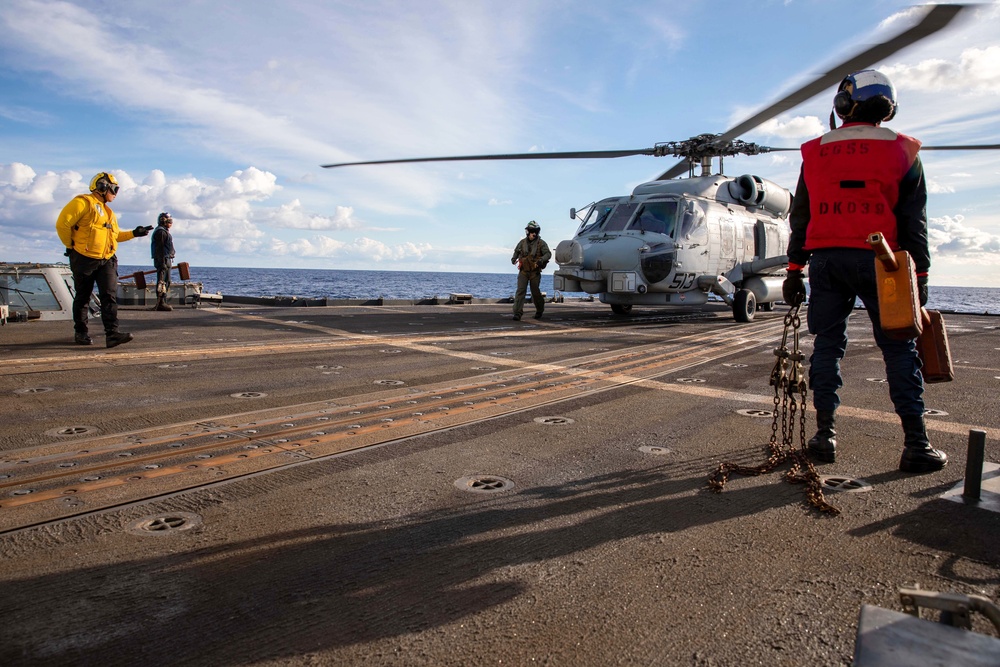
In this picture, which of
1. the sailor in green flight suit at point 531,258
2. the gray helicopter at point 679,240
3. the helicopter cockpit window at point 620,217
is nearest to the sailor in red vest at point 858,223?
the gray helicopter at point 679,240

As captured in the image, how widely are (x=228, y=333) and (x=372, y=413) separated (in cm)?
558

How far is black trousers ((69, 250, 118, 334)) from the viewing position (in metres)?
7.61

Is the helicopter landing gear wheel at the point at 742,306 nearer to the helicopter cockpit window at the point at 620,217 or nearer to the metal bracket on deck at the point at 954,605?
the helicopter cockpit window at the point at 620,217

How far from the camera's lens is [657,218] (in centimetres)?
1451

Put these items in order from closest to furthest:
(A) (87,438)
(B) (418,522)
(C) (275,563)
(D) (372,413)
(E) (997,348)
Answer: (C) (275,563) → (B) (418,522) → (A) (87,438) → (D) (372,413) → (E) (997,348)

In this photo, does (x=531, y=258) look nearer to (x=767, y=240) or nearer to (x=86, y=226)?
(x=767, y=240)

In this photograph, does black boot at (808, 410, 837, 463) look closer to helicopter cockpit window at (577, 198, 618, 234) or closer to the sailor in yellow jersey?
the sailor in yellow jersey

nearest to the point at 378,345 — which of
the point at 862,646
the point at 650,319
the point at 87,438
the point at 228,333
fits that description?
the point at 228,333

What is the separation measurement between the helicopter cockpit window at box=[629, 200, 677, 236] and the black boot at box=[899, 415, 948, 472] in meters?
11.0

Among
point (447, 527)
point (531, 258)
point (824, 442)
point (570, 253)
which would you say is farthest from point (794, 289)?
point (570, 253)

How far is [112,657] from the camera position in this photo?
5.67 ft

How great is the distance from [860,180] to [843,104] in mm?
519

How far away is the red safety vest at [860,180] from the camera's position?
3820 mm

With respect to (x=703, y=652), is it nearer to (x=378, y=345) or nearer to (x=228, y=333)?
(x=378, y=345)
